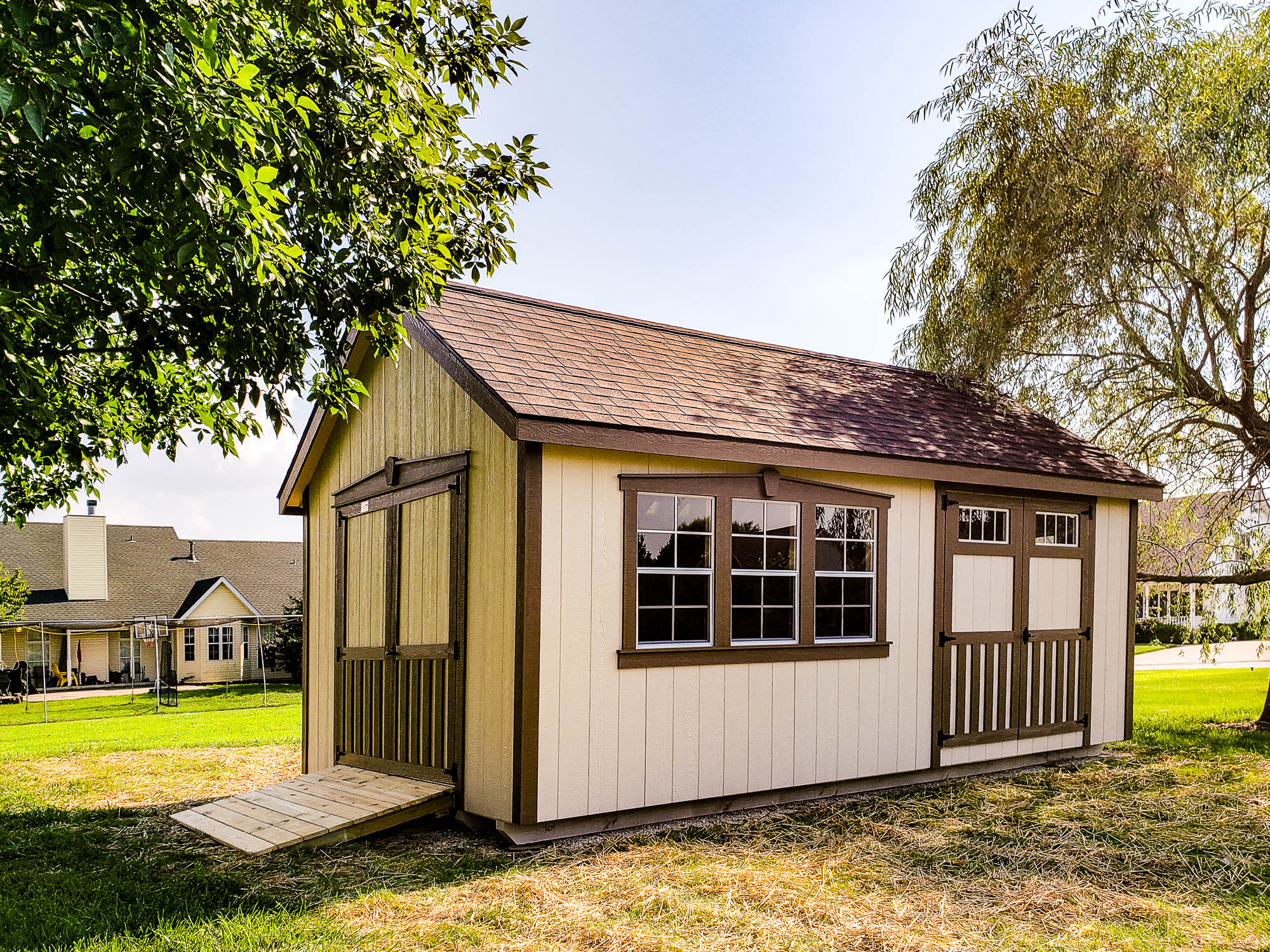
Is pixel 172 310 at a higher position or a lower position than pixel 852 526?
higher

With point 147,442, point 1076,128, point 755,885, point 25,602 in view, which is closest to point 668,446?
point 755,885

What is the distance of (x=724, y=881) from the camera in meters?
5.56

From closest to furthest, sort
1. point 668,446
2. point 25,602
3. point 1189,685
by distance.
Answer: point 668,446, point 1189,685, point 25,602

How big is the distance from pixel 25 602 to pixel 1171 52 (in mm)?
29865

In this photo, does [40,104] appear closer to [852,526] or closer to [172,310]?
[172,310]

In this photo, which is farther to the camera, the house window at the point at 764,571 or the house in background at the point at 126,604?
the house in background at the point at 126,604

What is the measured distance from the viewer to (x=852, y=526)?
8.06 meters

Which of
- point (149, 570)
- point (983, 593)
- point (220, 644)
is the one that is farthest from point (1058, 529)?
point (149, 570)

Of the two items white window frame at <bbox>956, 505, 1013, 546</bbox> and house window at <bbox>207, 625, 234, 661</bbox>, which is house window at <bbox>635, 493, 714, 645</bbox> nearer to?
white window frame at <bbox>956, 505, 1013, 546</bbox>

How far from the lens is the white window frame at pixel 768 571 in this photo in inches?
288

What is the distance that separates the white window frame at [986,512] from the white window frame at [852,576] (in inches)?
44.6

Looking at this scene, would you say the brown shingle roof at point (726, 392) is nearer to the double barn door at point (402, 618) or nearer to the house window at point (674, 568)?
the house window at point (674, 568)

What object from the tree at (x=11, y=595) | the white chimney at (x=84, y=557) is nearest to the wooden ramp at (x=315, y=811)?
the tree at (x=11, y=595)

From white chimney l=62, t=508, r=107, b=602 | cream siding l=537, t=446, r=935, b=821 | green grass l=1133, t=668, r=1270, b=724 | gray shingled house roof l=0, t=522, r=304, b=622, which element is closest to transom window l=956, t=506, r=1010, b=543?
cream siding l=537, t=446, r=935, b=821
